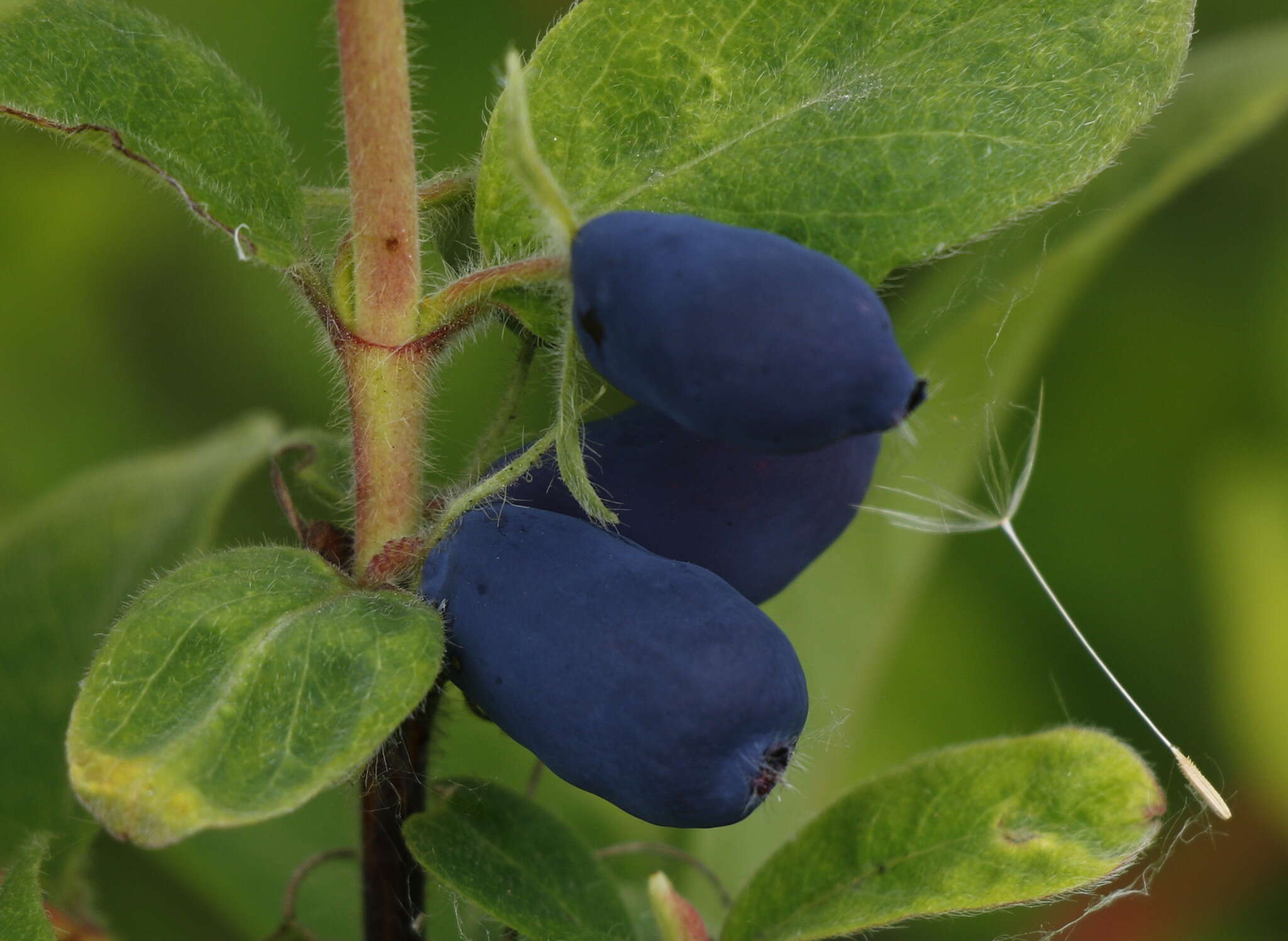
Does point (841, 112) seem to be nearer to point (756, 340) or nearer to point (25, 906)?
point (756, 340)

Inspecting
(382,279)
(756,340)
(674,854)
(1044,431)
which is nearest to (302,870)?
(674,854)

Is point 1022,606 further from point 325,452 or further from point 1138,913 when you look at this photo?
point 325,452

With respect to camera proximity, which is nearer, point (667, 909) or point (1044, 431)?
point (667, 909)

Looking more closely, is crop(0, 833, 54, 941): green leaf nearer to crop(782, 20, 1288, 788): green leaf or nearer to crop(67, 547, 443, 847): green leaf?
crop(67, 547, 443, 847): green leaf

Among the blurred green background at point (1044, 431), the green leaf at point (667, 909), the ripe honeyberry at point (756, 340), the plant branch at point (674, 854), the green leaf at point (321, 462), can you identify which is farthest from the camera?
the blurred green background at point (1044, 431)

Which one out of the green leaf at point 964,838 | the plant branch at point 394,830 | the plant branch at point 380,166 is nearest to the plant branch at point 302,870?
the plant branch at point 394,830

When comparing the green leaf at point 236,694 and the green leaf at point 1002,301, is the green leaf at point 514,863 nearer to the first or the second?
the green leaf at point 236,694

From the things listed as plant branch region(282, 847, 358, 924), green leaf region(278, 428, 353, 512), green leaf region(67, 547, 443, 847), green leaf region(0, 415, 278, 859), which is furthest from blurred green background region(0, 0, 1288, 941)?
green leaf region(67, 547, 443, 847)
